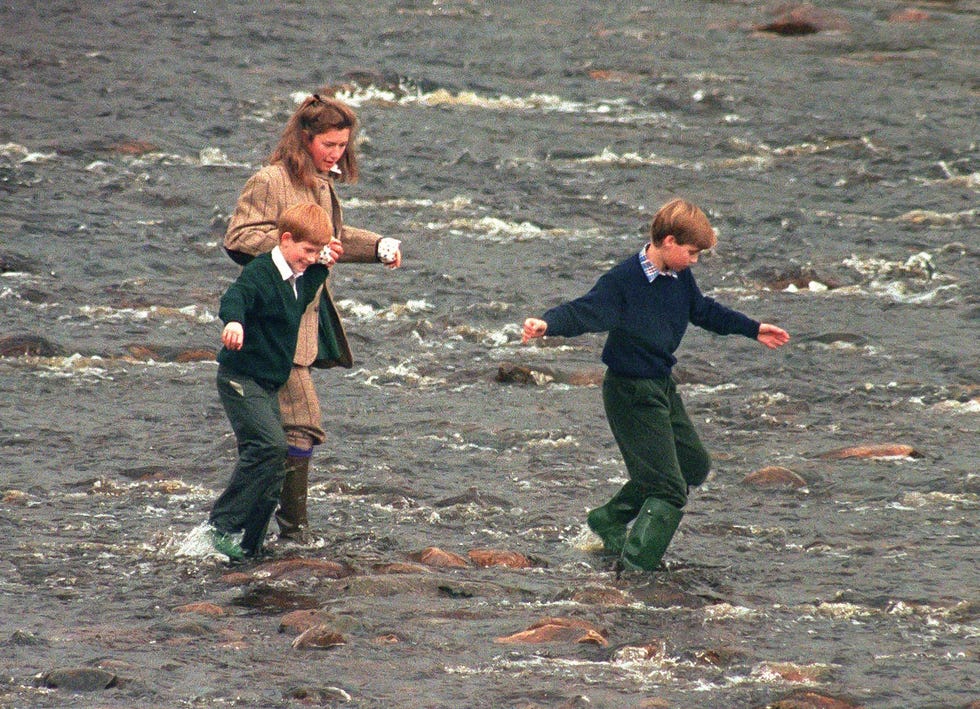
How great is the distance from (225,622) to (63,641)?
588 mm

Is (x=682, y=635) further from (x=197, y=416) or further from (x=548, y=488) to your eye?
(x=197, y=416)

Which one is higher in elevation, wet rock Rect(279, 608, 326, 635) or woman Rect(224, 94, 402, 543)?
woman Rect(224, 94, 402, 543)

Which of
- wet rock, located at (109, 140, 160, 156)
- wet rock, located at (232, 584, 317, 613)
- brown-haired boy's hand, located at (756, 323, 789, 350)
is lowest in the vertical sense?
Result: wet rock, located at (232, 584, 317, 613)

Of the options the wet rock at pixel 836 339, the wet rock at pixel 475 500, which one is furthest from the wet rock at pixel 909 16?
the wet rock at pixel 475 500

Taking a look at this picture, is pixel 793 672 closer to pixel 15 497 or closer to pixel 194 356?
pixel 15 497

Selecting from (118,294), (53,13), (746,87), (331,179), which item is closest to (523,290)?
(118,294)

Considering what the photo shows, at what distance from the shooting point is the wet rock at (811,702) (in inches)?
219

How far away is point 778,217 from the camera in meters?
14.7

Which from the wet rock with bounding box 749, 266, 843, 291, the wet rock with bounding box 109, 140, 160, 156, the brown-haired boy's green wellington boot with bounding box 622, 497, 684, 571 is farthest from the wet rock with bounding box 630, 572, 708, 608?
the wet rock with bounding box 109, 140, 160, 156

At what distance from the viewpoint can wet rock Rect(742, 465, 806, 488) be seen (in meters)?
8.70

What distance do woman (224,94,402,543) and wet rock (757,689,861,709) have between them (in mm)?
2623

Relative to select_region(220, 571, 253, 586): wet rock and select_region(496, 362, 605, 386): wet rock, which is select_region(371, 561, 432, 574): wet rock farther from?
select_region(496, 362, 605, 386): wet rock

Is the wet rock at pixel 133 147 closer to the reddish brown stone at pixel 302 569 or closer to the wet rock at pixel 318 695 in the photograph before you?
the reddish brown stone at pixel 302 569

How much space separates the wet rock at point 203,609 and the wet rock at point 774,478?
3.26 meters
